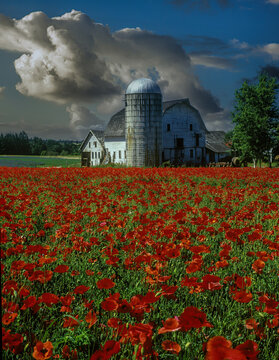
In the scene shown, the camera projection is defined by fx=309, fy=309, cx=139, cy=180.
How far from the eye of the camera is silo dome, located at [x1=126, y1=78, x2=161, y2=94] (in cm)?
3006

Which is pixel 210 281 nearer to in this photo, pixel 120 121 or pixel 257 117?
pixel 257 117

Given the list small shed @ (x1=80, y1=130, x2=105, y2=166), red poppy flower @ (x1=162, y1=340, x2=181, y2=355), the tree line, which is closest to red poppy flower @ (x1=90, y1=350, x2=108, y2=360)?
red poppy flower @ (x1=162, y1=340, x2=181, y2=355)

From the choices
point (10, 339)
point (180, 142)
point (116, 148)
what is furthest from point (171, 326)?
point (116, 148)

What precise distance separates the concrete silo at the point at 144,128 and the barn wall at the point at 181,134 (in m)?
3.75

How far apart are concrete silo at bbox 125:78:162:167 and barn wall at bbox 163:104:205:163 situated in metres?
3.75

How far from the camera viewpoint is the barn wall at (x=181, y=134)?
33.9 meters

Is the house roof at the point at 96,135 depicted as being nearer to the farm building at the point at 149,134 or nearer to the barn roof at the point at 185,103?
the farm building at the point at 149,134

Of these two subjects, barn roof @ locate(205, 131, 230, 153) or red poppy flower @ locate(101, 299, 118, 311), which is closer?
red poppy flower @ locate(101, 299, 118, 311)

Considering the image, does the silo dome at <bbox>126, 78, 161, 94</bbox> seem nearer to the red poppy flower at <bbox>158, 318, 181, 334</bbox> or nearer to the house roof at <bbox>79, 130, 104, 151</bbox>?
the house roof at <bbox>79, 130, 104, 151</bbox>

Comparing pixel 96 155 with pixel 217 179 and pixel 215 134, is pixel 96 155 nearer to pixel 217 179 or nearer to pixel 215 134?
pixel 215 134

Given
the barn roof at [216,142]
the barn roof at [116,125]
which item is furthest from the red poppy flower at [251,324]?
the barn roof at [216,142]

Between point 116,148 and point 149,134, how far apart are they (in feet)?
26.3

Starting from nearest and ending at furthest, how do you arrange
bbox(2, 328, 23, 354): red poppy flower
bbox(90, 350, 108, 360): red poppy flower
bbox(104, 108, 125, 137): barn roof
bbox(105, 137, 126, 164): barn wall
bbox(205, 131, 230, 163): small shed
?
bbox(90, 350, 108, 360): red poppy flower < bbox(2, 328, 23, 354): red poppy flower < bbox(105, 137, 126, 164): barn wall < bbox(104, 108, 125, 137): barn roof < bbox(205, 131, 230, 163): small shed

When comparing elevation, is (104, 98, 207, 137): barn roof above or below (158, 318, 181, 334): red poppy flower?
above
